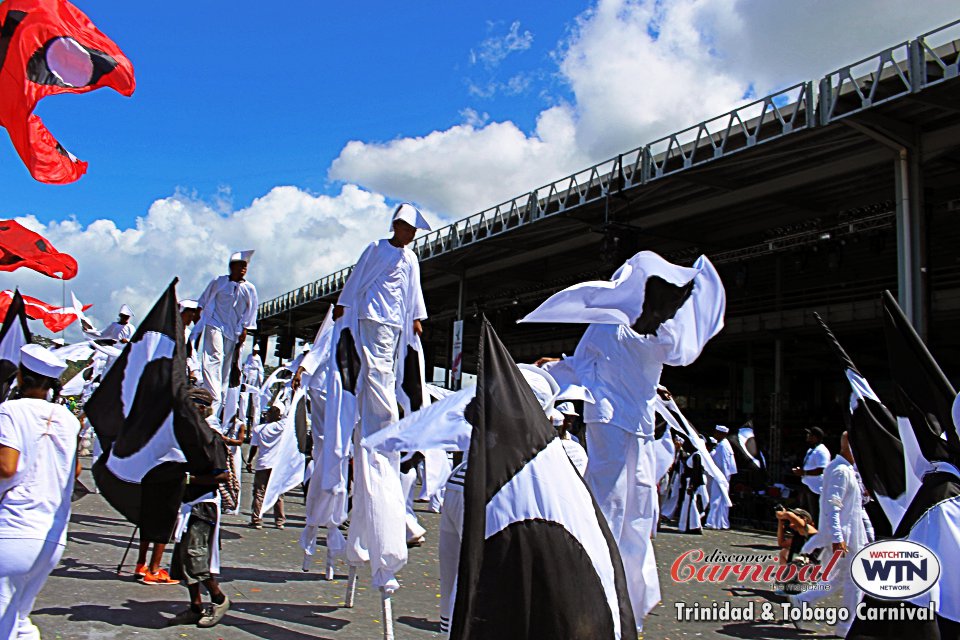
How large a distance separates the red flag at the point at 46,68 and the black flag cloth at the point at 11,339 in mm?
1649

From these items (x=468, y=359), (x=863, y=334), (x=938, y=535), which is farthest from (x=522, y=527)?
(x=468, y=359)

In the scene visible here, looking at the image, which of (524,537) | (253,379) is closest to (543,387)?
(524,537)

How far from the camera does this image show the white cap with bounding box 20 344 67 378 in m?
3.80

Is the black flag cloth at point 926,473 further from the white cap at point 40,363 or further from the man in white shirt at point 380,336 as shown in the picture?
the white cap at point 40,363

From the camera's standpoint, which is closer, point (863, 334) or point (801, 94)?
point (801, 94)

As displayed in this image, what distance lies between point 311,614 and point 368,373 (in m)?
1.57

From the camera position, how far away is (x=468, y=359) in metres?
54.5

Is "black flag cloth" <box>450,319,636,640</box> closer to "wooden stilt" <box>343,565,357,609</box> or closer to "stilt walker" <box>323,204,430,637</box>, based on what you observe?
"stilt walker" <box>323,204,430,637</box>

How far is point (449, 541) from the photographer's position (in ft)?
13.3

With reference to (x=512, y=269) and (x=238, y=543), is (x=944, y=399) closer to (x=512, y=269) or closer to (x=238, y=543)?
(x=238, y=543)

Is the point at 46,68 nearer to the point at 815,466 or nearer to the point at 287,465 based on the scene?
the point at 287,465

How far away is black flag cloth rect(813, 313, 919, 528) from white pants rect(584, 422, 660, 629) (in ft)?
4.07

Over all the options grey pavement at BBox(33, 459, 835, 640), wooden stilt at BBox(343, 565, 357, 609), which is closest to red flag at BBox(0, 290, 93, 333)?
grey pavement at BBox(33, 459, 835, 640)

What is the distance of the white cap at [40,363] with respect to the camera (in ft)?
12.5
